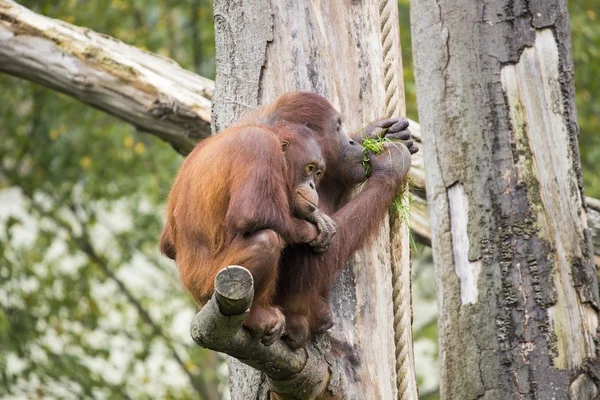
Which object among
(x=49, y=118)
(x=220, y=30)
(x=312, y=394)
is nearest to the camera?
(x=312, y=394)

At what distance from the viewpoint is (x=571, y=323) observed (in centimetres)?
376

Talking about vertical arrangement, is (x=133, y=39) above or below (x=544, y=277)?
above

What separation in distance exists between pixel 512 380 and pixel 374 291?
71 cm

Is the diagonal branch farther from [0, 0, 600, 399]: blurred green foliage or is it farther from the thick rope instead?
[0, 0, 600, 399]: blurred green foliage

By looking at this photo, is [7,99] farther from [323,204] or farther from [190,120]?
[323,204]

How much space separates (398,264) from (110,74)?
9.76 feet

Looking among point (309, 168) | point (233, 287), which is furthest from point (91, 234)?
point (233, 287)

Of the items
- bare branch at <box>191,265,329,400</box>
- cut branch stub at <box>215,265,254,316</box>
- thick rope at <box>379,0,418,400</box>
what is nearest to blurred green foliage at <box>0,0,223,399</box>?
thick rope at <box>379,0,418,400</box>

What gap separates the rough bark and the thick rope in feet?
6.30

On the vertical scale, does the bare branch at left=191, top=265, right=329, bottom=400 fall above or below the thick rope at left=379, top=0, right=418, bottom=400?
below

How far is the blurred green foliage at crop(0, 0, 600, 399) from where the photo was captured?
9.31 meters

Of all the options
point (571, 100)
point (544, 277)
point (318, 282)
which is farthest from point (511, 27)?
point (318, 282)

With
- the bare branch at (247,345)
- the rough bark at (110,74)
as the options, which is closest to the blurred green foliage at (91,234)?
the rough bark at (110,74)

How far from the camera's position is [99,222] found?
10203 mm
